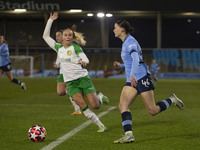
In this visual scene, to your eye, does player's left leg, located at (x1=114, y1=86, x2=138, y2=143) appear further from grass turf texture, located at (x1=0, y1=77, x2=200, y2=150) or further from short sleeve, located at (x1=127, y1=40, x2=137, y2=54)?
short sleeve, located at (x1=127, y1=40, x2=137, y2=54)

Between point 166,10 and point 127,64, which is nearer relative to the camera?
point 127,64

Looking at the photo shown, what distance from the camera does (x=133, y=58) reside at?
6.12 meters

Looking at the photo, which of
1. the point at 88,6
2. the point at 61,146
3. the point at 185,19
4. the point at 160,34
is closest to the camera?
the point at 61,146

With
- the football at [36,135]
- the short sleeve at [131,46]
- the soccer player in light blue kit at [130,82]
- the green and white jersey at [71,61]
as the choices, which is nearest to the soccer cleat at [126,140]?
the soccer player in light blue kit at [130,82]

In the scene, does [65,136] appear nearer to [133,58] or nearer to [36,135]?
[36,135]

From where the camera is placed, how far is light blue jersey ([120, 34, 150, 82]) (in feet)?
20.0

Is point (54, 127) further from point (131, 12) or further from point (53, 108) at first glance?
point (131, 12)

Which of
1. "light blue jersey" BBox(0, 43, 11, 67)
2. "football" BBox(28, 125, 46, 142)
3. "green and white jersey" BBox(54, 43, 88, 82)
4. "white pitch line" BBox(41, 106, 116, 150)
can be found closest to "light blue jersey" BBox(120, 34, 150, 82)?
"green and white jersey" BBox(54, 43, 88, 82)

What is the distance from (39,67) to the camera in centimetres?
4831

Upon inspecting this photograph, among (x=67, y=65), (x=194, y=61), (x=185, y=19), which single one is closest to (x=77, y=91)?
(x=67, y=65)

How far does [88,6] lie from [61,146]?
38.6 m

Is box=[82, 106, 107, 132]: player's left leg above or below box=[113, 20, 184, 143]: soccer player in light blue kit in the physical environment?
below

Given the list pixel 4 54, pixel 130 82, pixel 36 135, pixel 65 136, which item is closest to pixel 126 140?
pixel 130 82

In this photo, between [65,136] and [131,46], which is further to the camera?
[65,136]
